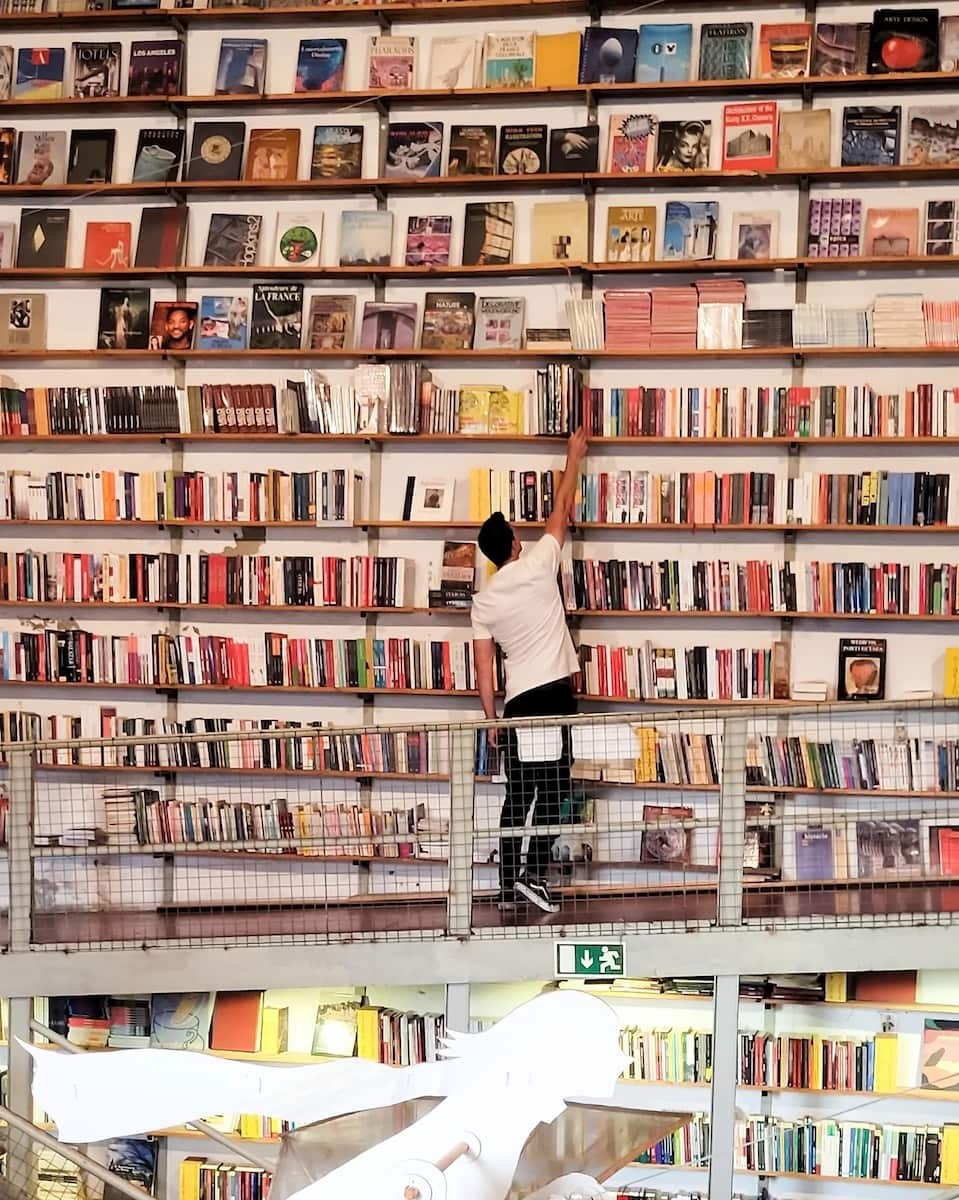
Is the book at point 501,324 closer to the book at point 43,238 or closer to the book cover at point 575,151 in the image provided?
the book cover at point 575,151

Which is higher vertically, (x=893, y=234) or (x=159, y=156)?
(x=159, y=156)

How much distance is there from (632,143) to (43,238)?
2.58 meters

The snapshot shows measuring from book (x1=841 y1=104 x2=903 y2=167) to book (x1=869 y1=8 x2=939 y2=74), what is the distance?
158mm

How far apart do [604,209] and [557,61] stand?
2.11 feet

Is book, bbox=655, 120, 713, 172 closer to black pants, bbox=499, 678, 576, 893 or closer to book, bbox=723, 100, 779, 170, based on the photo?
book, bbox=723, 100, 779, 170

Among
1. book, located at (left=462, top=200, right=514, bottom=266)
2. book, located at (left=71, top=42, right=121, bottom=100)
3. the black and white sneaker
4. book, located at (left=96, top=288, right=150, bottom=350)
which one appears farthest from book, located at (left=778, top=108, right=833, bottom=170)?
the black and white sneaker

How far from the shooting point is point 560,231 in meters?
6.05

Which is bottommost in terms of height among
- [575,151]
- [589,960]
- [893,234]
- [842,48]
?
[589,960]

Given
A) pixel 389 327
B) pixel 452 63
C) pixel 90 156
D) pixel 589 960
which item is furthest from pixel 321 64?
pixel 589 960

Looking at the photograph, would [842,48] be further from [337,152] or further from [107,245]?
[107,245]

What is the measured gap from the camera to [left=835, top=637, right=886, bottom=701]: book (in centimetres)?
584

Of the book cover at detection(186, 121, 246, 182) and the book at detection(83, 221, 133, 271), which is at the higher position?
the book cover at detection(186, 121, 246, 182)

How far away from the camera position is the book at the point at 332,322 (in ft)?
20.3

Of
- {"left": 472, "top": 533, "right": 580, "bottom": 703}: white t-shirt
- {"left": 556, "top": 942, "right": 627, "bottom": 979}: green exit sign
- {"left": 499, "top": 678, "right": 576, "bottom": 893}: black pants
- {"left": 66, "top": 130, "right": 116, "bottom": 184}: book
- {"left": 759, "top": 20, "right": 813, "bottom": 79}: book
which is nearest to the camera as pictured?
{"left": 556, "top": 942, "right": 627, "bottom": 979}: green exit sign
